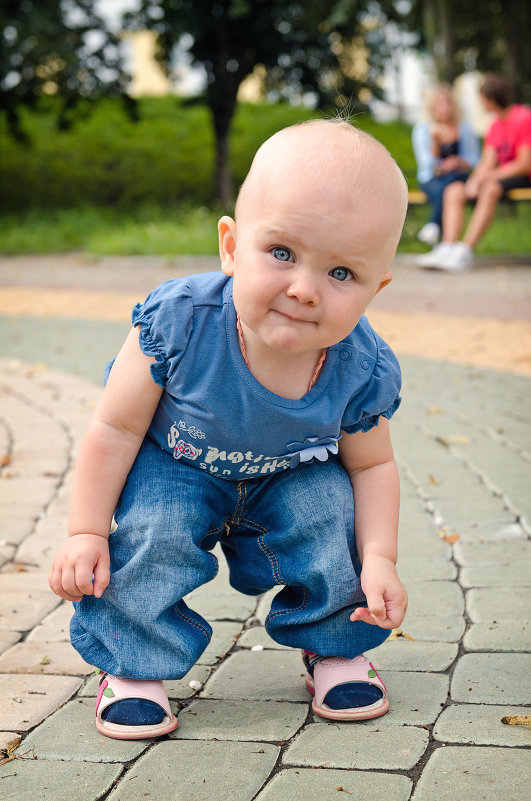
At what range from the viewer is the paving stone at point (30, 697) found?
6.43 ft

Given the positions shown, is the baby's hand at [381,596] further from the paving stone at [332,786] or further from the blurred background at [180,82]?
the blurred background at [180,82]

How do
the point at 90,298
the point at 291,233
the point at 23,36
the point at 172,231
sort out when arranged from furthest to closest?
the point at 23,36, the point at 172,231, the point at 90,298, the point at 291,233

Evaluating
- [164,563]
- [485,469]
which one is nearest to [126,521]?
[164,563]

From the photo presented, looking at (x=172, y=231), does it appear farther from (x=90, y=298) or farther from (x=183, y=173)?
(x=183, y=173)

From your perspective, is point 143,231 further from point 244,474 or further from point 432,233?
point 244,474

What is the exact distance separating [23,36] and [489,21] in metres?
9.05

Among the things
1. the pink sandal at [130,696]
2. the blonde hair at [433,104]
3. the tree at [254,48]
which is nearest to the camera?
the pink sandal at [130,696]

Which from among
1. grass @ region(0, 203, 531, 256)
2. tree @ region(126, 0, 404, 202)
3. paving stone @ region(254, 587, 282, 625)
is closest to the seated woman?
grass @ region(0, 203, 531, 256)

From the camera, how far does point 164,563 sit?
1.92m

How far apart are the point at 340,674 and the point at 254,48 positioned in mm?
17312

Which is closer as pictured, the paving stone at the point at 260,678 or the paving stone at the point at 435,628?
the paving stone at the point at 260,678

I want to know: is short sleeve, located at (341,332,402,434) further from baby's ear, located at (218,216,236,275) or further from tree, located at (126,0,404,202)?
tree, located at (126,0,404,202)

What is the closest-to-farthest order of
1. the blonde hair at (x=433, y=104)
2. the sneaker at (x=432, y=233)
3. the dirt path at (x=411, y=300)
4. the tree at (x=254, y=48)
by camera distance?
1. the dirt path at (x=411, y=300)
2. the sneaker at (x=432, y=233)
3. the blonde hair at (x=433, y=104)
4. the tree at (x=254, y=48)

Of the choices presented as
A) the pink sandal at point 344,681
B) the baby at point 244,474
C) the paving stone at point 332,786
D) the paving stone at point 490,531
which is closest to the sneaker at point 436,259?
the paving stone at point 490,531
